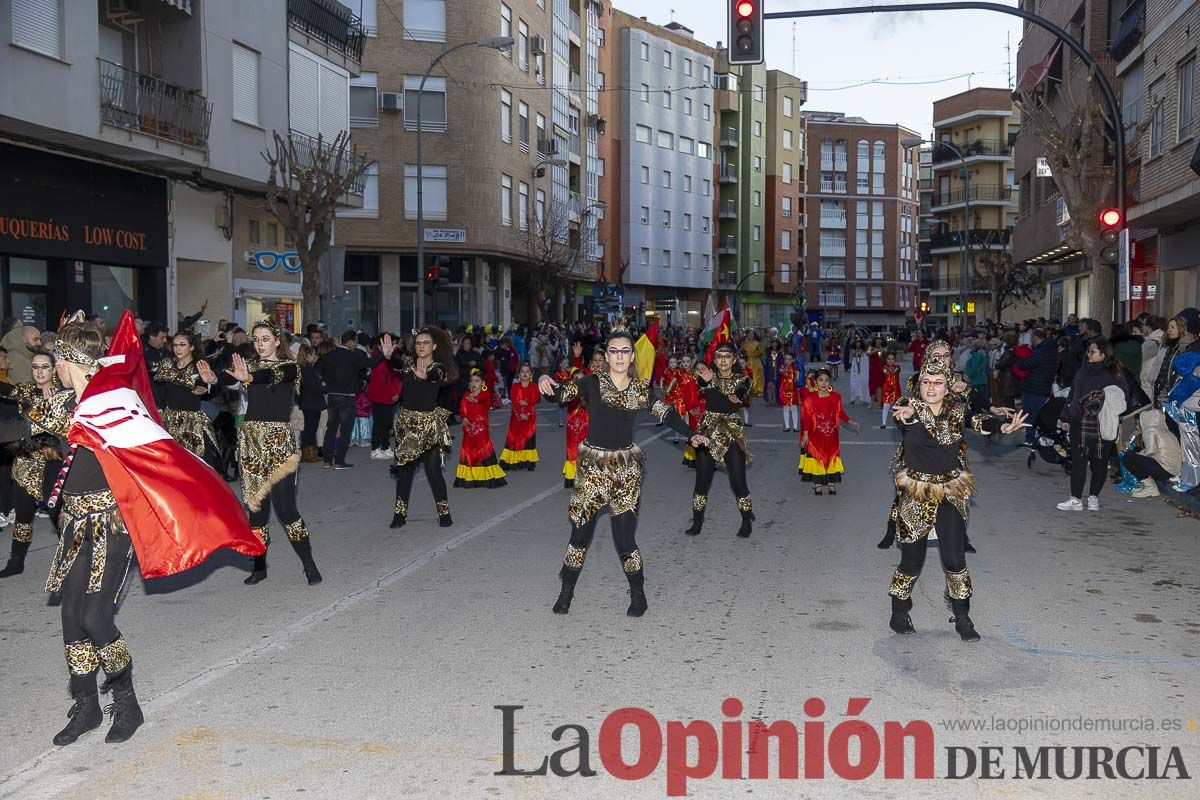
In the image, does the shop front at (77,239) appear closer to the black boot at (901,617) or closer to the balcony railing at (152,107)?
the balcony railing at (152,107)

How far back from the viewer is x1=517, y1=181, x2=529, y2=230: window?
4412 centimetres

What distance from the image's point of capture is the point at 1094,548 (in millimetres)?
9781

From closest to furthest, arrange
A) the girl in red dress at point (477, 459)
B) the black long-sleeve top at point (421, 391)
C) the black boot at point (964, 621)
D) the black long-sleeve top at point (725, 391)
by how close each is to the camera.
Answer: the black boot at point (964, 621) → the black long-sleeve top at point (421, 391) → the black long-sleeve top at point (725, 391) → the girl in red dress at point (477, 459)

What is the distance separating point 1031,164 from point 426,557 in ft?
107

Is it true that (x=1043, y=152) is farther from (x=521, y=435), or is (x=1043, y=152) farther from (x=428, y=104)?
(x=521, y=435)

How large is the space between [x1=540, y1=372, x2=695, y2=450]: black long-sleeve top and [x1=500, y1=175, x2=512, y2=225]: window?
1384 inches

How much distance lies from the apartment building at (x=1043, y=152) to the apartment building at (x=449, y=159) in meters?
17.6

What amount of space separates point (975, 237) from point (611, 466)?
73059 millimetres

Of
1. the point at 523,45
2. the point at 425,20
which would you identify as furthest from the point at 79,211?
the point at 523,45

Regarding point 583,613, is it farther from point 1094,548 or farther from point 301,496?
point 301,496

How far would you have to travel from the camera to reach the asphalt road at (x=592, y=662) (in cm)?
462

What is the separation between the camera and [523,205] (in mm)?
44750

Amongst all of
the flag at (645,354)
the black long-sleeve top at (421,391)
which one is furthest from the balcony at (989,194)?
the flag at (645,354)

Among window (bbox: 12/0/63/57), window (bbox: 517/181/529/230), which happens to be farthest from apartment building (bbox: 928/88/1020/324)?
window (bbox: 12/0/63/57)
